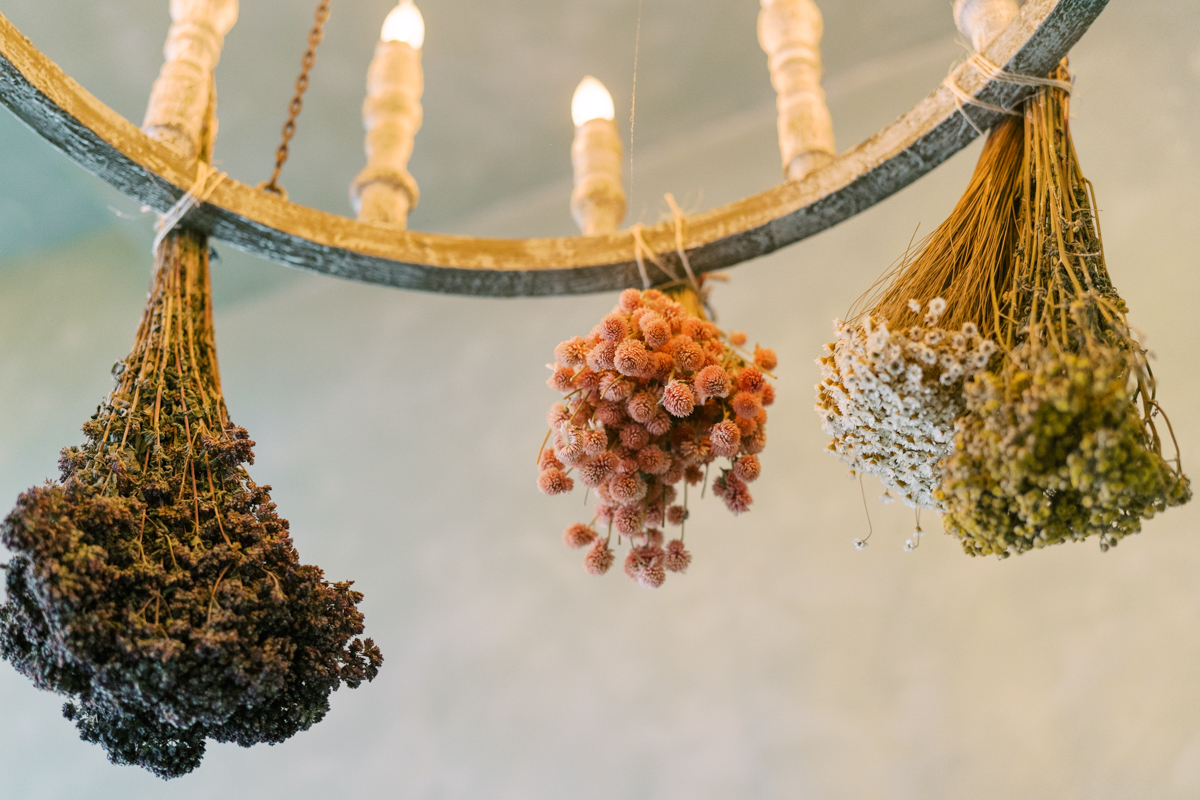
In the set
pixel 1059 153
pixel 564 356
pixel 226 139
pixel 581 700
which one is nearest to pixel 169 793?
pixel 581 700

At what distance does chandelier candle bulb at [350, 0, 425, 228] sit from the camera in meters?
1.44

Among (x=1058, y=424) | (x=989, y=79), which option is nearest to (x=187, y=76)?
(x=989, y=79)

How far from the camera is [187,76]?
4.37 ft

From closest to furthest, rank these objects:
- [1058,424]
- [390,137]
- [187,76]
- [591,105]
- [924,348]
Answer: [1058,424] → [924,348] → [187,76] → [390,137] → [591,105]

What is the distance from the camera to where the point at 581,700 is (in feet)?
5.83

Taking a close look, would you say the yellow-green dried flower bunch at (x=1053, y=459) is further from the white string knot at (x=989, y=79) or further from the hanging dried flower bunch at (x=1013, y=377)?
the white string knot at (x=989, y=79)

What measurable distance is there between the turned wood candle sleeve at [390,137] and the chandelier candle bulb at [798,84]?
580mm

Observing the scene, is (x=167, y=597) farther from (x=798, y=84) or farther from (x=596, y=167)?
(x=798, y=84)

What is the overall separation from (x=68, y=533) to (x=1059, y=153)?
1089mm

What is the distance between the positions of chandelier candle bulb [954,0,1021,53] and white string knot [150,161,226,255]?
1012 mm

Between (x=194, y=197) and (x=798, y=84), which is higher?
(x=798, y=84)

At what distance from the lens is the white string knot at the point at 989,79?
1062 mm

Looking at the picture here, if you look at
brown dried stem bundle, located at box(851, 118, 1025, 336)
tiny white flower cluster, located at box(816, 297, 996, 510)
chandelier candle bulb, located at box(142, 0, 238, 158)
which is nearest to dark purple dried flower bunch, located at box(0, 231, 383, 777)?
chandelier candle bulb, located at box(142, 0, 238, 158)

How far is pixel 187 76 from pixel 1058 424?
1.24 meters
